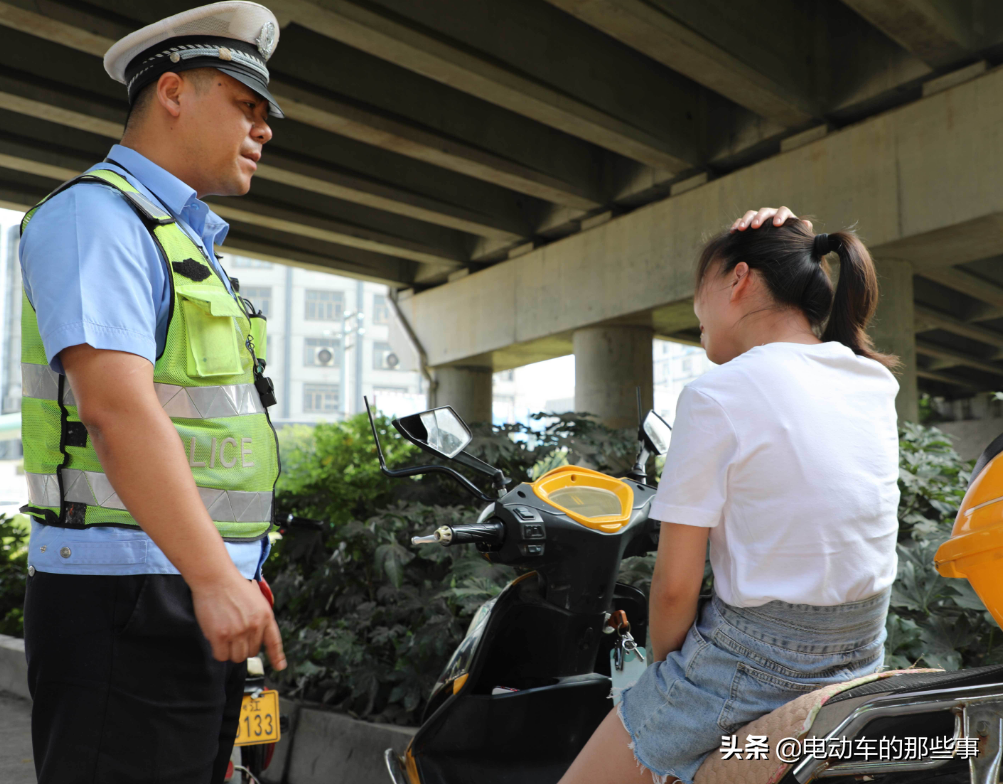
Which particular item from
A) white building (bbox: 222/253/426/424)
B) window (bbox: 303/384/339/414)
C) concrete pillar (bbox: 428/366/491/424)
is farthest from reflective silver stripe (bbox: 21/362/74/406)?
window (bbox: 303/384/339/414)

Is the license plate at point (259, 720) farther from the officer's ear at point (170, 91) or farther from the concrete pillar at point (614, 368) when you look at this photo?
the concrete pillar at point (614, 368)

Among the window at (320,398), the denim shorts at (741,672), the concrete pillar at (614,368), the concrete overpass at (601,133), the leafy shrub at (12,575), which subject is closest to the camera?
the denim shorts at (741,672)

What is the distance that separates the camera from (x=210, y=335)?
1.55 m

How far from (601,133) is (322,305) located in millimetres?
55108

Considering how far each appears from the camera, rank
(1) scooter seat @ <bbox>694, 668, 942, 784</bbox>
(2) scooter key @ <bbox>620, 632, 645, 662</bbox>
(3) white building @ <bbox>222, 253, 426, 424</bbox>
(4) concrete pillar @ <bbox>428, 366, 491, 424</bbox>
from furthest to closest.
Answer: (3) white building @ <bbox>222, 253, 426, 424</bbox>, (4) concrete pillar @ <bbox>428, 366, 491, 424</bbox>, (2) scooter key @ <bbox>620, 632, 645, 662</bbox>, (1) scooter seat @ <bbox>694, 668, 942, 784</bbox>

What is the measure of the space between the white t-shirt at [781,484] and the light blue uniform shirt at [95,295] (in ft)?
2.74

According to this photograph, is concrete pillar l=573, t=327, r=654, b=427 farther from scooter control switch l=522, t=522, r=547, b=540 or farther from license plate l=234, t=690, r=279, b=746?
scooter control switch l=522, t=522, r=547, b=540

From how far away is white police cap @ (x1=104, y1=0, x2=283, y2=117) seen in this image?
5.35 ft

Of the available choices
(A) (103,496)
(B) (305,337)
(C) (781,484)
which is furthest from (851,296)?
(B) (305,337)

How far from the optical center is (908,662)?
2.94m

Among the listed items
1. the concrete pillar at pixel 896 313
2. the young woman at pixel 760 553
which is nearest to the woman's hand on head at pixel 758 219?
the young woman at pixel 760 553

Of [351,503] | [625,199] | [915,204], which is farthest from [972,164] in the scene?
[351,503]

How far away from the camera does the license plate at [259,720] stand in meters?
2.95

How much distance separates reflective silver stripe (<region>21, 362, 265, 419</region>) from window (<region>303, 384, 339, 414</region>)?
2341 inches
